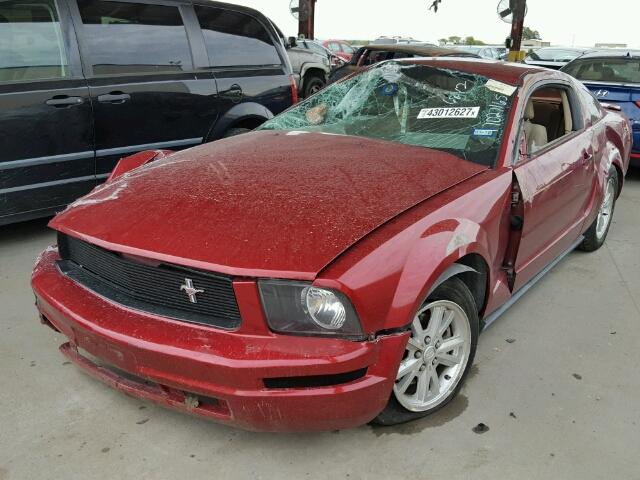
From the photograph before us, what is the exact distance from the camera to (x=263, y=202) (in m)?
2.25

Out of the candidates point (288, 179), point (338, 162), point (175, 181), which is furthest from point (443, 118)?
point (175, 181)

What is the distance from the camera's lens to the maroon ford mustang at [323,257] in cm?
189

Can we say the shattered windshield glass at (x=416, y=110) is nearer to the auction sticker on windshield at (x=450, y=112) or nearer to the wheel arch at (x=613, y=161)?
the auction sticker on windshield at (x=450, y=112)

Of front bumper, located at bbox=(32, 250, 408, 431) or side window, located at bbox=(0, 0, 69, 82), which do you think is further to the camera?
side window, located at bbox=(0, 0, 69, 82)

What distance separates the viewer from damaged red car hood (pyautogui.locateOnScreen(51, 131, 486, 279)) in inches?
77.3

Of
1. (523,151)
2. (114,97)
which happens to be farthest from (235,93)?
(523,151)

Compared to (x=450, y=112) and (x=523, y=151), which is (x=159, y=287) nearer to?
(x=450, y=112)

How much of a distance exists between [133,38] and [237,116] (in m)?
1.03

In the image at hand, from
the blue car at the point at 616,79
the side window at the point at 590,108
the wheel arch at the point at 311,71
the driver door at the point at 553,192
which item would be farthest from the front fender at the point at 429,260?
the wheel arch at the point at 311,71

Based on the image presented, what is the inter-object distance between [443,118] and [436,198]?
32.4 inches

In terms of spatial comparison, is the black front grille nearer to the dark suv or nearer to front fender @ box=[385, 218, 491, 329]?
front fender @ box=[385, 218, 491, 329]

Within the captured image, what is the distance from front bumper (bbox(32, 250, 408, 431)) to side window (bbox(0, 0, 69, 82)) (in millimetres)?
2726

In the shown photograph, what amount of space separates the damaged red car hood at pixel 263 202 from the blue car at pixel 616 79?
15.2 ft

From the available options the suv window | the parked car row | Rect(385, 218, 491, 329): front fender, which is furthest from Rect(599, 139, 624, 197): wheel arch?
the suv window
